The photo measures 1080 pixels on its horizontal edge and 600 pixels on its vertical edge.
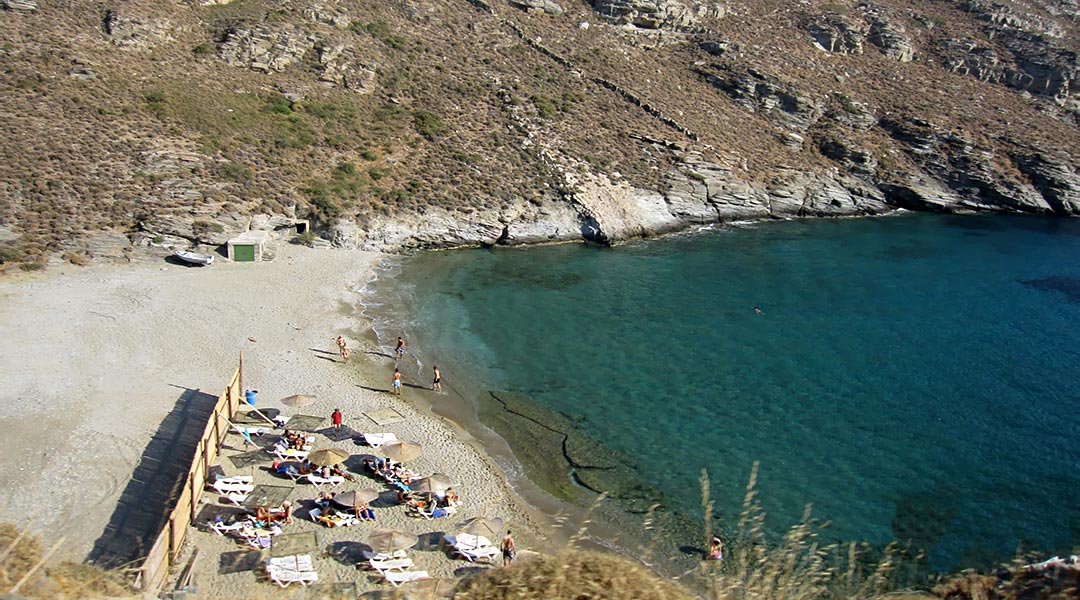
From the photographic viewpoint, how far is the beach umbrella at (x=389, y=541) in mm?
20031

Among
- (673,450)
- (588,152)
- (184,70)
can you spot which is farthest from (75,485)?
(588,152)

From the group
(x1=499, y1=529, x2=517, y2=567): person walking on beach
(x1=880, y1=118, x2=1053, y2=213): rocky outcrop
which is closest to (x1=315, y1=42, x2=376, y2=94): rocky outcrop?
(x1=499, y1=529, x2=517, y2=567): person walking on beach

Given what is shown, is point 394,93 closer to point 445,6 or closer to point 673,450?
point 445,6

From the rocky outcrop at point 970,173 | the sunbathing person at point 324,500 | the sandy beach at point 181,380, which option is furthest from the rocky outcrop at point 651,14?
the sunbathing person at point 324,500

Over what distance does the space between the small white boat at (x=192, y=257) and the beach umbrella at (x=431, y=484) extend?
24.8m

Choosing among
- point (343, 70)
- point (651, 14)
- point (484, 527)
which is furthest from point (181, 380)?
point (651, 14)

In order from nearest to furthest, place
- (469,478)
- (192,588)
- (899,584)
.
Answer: (192,588)
(899,584)
(469,478)

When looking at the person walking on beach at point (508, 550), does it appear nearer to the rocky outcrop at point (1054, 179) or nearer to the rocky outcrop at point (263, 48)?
the rocky outcrop at point (263, 48)

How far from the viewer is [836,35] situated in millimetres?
80938

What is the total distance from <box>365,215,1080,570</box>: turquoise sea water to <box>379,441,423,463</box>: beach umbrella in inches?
280

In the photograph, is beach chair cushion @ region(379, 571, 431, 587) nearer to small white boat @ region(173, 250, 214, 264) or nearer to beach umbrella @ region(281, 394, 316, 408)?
beach umbrella @ region(281, 394, 316, 408)

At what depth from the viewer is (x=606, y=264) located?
49.2 meters

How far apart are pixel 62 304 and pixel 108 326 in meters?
3.66

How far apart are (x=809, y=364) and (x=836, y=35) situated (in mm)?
59931
